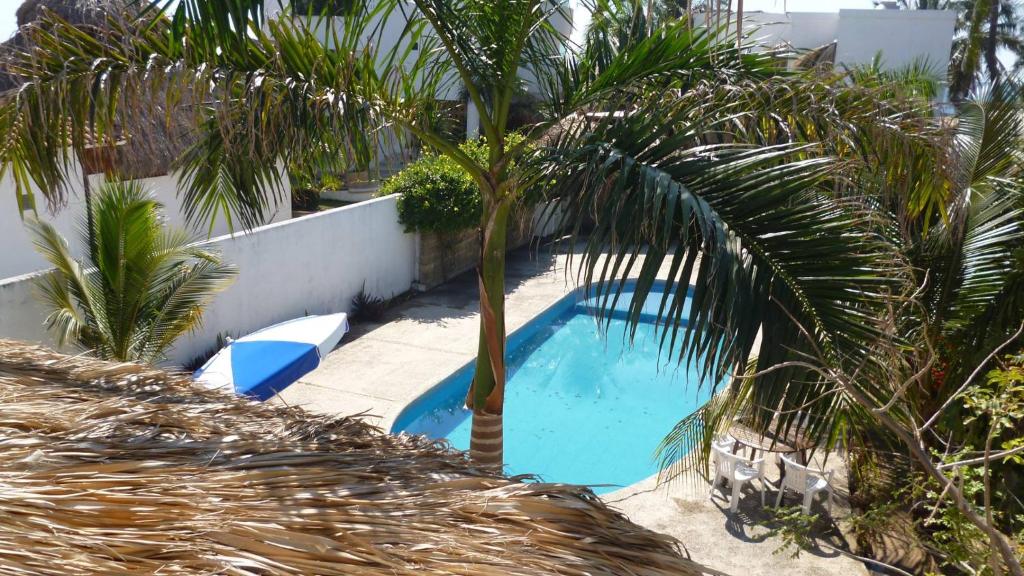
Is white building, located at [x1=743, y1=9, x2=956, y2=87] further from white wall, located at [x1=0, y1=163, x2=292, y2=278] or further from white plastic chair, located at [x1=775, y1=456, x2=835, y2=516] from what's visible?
white wall, located at [x1=0, y1=163, x2=292, y2=278]

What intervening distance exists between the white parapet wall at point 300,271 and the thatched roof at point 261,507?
5826 millimetres

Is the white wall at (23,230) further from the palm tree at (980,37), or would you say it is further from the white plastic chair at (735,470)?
the palm tree at (980,37)

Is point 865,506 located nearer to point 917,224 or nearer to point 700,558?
point 700,558

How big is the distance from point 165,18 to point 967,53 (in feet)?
108

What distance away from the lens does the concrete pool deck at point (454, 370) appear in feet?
22.2

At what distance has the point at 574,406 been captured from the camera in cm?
1164

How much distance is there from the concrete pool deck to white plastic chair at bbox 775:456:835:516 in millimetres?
313

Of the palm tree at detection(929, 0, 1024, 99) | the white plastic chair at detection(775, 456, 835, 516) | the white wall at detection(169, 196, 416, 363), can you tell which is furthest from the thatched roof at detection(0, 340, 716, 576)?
the palm tree at detection(929, 0, 1024, 99)

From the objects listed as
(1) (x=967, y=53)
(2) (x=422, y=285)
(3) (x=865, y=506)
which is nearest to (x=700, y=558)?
(3) (x=865, y=506)

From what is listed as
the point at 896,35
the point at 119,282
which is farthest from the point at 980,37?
the point at 119,282

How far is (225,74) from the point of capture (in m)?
4.44

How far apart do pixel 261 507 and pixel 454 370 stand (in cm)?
Result: 830

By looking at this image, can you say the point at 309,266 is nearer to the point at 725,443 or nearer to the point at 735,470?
the point at 725,443

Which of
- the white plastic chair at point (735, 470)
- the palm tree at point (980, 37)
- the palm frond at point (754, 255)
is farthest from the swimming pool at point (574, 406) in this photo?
the palm tree at point (980, 37)
